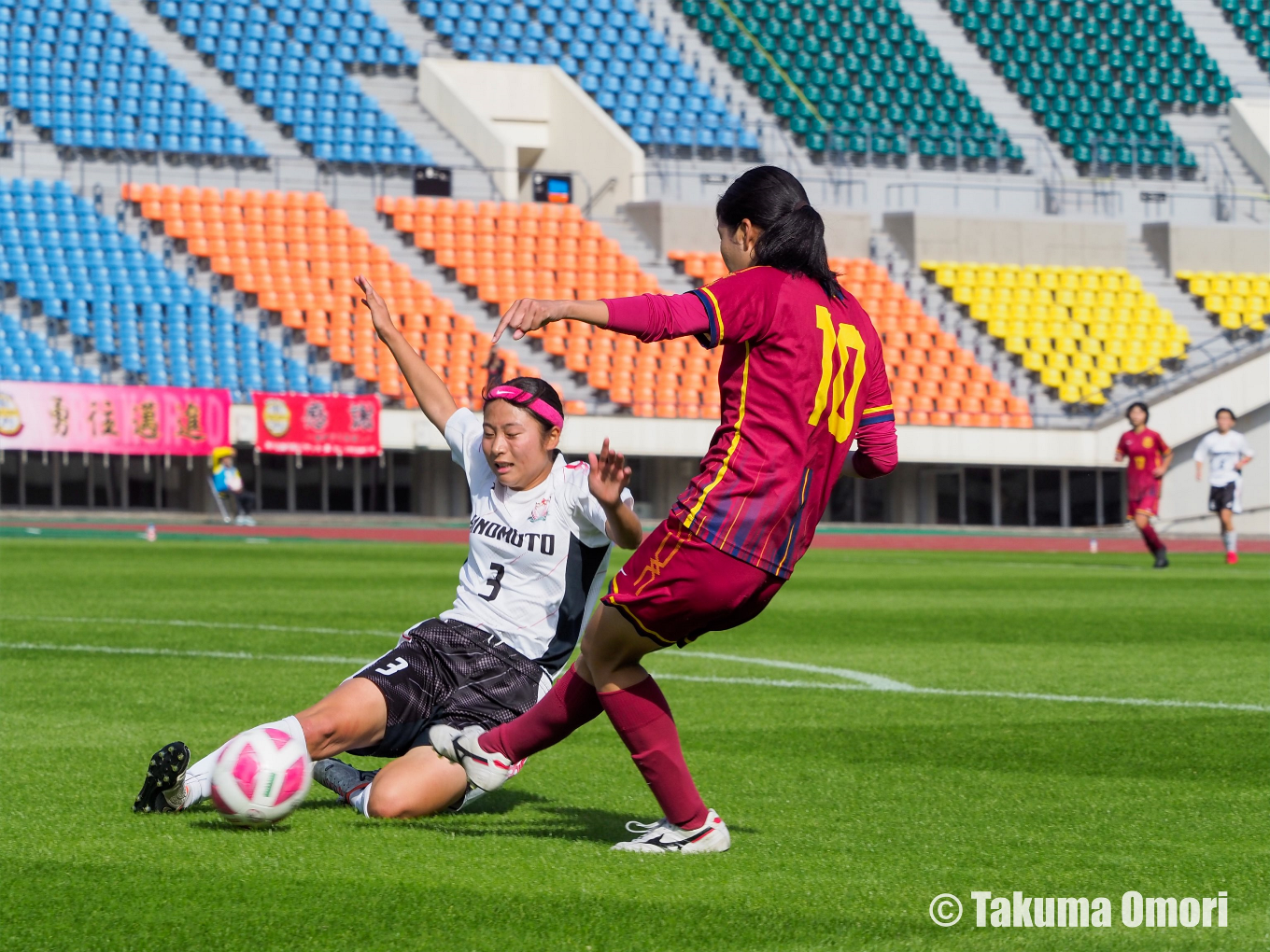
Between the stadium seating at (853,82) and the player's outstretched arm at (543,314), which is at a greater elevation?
the stadium seating at (853,82)

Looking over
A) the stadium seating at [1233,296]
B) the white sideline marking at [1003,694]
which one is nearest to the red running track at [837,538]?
the stadium seating at [1233,296]

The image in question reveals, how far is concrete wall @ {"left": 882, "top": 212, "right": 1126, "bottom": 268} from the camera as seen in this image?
3884 cm

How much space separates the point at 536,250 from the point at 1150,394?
13355mm

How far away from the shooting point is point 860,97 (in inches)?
1614

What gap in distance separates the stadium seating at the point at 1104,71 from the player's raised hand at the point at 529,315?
3967cm

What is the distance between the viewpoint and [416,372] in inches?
235

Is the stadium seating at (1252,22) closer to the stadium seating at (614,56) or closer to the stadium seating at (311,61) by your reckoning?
the stadium seating at (614,56)

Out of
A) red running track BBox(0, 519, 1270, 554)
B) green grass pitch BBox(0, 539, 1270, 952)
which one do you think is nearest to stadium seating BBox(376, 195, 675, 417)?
red running track BBox(0, 519, 1270, 554)

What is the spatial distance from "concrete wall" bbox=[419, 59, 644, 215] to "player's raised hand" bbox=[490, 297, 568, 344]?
34392mm

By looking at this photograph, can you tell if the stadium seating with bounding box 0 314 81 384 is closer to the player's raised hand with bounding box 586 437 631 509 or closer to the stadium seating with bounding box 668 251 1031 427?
the stadium seating with bounding box 668 251 1031 427

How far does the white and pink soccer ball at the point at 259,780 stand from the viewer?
4879mm

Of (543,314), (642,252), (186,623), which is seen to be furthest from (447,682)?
(642,252)

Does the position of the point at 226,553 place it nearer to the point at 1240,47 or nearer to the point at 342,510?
the point at 342,510

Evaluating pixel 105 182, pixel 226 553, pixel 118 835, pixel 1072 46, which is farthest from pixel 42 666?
pixel 1072 46
